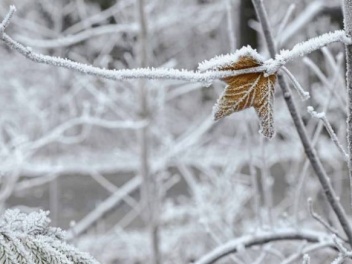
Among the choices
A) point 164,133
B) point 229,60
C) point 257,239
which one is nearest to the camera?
point 229,60

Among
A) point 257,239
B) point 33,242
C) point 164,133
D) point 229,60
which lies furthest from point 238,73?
point 164,133

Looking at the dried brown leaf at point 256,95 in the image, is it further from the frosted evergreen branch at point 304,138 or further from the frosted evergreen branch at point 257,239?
the frosted evergreen branch at point 257,239

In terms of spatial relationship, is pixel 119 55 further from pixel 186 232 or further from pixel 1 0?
pixel 186 232

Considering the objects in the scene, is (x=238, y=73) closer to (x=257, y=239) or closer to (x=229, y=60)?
(x=229, y=60)

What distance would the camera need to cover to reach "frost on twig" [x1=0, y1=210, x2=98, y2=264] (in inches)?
36.9

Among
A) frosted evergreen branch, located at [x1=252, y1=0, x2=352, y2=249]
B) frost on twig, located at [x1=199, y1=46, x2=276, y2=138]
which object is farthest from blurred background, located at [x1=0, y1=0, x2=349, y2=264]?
frost on twig, located at [x1=199, y1=46, x2=276, y2=138]

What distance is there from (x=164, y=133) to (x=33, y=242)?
5339 millimetres

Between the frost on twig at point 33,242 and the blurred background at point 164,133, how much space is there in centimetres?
101

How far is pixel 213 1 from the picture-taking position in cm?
922

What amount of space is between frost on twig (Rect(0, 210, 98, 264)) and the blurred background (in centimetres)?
101

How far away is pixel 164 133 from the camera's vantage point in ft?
20.7

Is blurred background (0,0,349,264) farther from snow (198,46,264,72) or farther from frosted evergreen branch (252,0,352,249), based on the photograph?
snow (198,46,264,72)

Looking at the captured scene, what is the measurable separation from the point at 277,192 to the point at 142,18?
22.7 feet

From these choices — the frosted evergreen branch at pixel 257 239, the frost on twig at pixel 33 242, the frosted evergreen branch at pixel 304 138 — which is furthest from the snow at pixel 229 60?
the frosted evergreen branch at pixel 257 239
